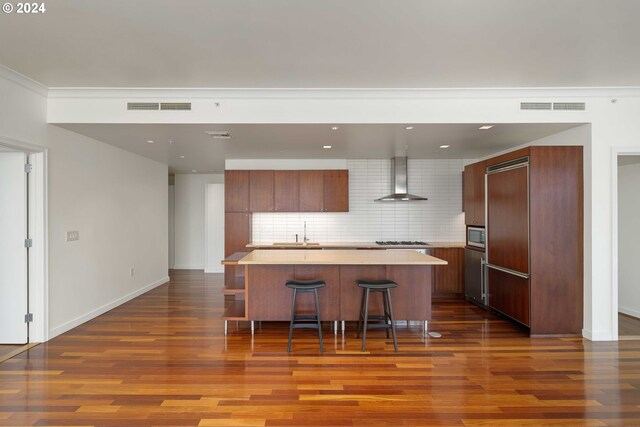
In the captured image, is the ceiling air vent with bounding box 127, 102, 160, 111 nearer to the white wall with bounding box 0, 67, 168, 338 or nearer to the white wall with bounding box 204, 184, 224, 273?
the white wall with bounding box 0, 67, 168, 338

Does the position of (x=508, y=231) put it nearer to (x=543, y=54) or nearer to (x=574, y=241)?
(x=574, y=241)

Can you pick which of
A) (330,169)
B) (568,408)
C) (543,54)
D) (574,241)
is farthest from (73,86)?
(574,241)

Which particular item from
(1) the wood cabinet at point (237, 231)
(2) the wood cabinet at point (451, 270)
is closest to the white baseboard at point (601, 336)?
(2) the wood cabinet at point (451, 270)

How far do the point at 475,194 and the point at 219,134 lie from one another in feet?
12.9

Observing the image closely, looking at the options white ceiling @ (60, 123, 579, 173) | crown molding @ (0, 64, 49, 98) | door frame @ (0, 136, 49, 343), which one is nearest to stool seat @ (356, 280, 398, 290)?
white ceiling @ (60, 123, 579, 173)

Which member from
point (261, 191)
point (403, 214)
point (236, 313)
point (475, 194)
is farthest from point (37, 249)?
point (475, 194)

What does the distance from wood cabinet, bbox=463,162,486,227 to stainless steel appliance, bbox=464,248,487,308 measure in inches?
19.9

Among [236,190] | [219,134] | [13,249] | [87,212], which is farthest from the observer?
[236,190]

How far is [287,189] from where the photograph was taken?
20.6 ft

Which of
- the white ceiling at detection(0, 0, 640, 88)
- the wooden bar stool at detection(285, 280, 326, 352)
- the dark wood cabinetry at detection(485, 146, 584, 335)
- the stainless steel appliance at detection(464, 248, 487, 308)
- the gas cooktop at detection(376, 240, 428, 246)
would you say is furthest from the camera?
the gas cooktop at detection(376, 240, 428, 246)

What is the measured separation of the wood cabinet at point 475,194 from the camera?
5.09 meters

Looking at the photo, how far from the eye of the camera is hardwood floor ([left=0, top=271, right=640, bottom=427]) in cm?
242

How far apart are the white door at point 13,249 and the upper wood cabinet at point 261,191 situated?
127 inches

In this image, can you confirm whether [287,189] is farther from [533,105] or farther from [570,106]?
[570,106]
